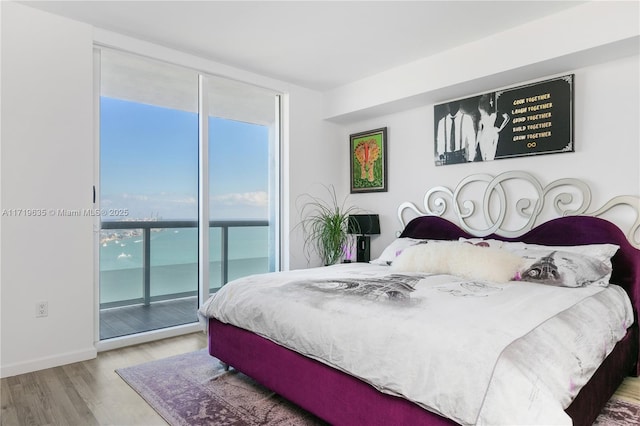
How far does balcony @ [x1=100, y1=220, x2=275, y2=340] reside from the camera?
363 cm

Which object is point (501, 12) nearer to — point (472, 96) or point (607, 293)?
point (472, 96)

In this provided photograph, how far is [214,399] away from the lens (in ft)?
7.57

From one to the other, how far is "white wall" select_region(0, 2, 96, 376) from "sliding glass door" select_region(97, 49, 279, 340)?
0.30 m

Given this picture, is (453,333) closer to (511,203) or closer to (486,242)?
(486,242)

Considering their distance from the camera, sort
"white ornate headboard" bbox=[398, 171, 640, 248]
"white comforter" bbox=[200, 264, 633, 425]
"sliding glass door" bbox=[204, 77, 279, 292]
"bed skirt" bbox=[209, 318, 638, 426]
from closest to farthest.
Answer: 1. "white comforter" bbox=[200, 264, 633, 425]
2. "bed skirt" bbox=[209, 318, 638, 426]
3. "white ornate headboard" bbox=[398, 171, 640, 248]
4. "sliding glass door" bbox=[204, 77, 279, 292]

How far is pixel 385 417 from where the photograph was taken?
1613mm

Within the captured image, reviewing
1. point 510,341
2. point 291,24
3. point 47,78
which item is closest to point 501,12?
point 291,24

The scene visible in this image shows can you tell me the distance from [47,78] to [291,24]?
1.87 metres

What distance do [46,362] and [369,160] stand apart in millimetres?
3534

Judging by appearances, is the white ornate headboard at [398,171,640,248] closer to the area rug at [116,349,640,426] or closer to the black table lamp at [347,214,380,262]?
the black table lamp at [347,214,380,262]

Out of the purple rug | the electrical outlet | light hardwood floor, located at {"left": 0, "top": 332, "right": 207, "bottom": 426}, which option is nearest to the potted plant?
the purple rug

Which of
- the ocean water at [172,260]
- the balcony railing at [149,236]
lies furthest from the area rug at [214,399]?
the balcony railing at [149,236]

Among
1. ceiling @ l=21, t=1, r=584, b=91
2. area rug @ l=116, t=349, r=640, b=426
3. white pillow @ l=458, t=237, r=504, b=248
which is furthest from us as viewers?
white pillow @ l=458, t=237, r=504, b=248

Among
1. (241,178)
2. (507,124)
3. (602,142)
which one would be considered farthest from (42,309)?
(602,142)
